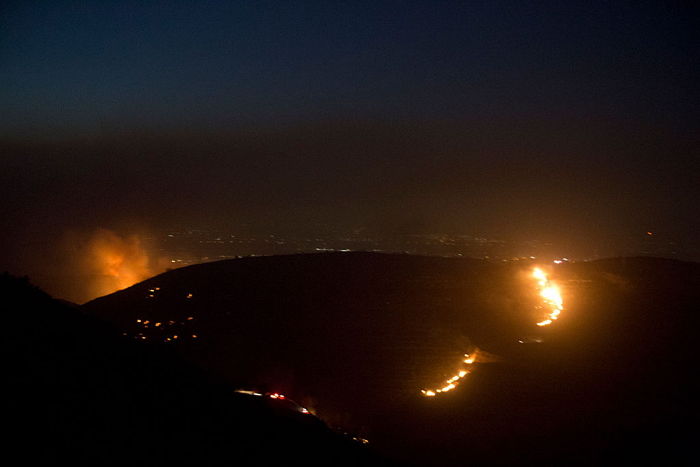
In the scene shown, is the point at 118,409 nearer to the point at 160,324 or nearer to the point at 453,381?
the point at 453,381

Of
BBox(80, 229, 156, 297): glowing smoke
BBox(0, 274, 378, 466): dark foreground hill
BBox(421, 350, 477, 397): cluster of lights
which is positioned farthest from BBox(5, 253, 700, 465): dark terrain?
BBox(80, 229, 156, 297): glowing smoke

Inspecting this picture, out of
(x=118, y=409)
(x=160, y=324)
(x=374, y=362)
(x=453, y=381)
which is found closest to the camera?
(x=118, y=409)

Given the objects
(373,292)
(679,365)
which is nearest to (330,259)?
(373,292)

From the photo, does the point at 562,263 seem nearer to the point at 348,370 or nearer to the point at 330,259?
the point at 330,259

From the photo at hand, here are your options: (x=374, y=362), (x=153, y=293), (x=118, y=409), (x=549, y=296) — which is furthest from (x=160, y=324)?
(x=549, y=296)

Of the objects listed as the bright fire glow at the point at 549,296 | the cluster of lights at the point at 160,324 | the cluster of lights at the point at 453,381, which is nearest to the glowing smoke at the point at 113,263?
the cluster of lights at the point at 160,324

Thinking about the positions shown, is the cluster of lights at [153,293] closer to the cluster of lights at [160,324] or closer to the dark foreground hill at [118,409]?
the cluster of lights at [160,324]
